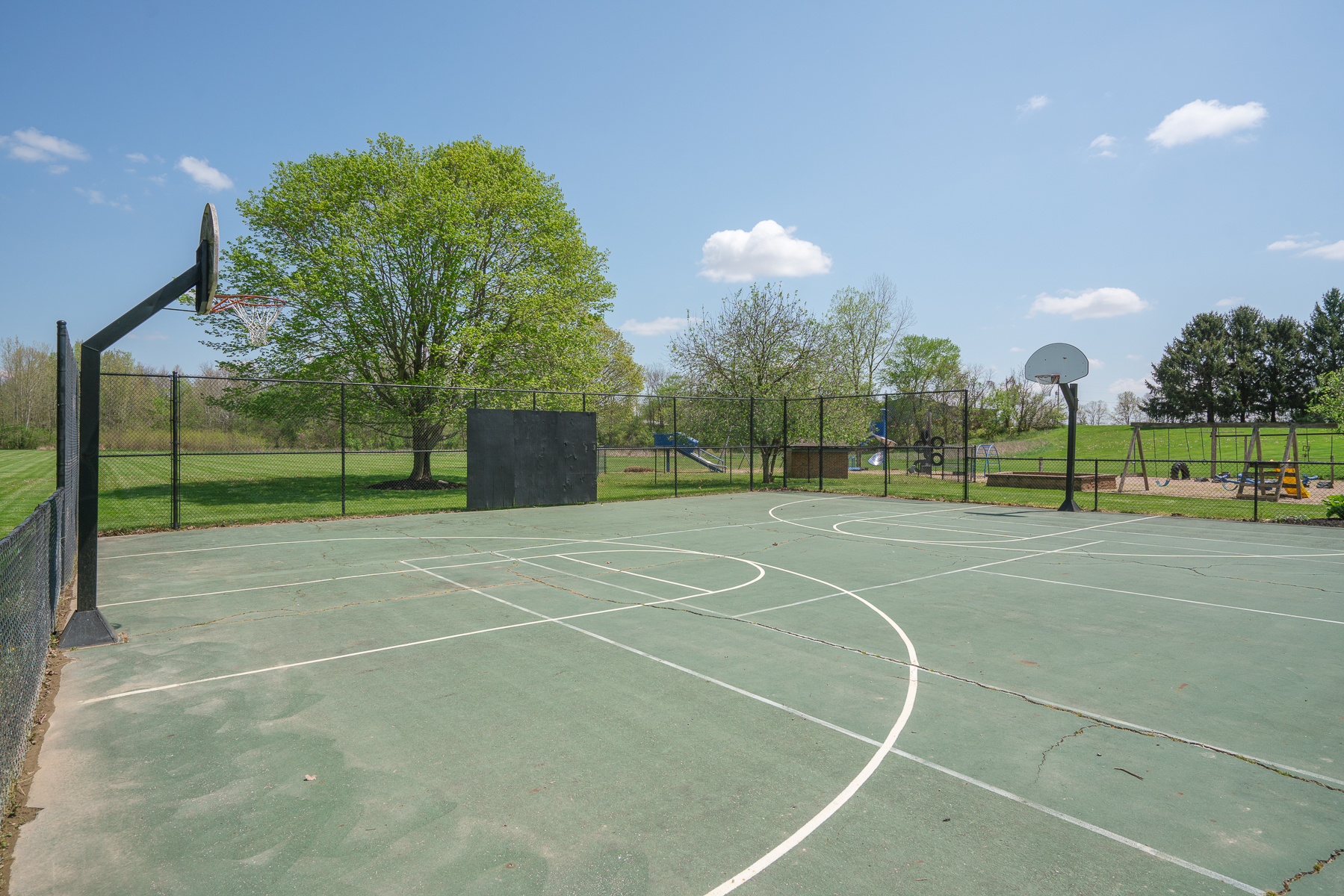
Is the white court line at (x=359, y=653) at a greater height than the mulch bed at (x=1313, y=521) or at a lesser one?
lesser

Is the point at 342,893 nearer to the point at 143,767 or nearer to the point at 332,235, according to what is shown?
the point at 143,767

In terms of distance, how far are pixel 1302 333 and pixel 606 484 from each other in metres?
66.1

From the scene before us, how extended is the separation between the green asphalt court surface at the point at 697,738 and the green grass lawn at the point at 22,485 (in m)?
7.47

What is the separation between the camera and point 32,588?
16.2ft

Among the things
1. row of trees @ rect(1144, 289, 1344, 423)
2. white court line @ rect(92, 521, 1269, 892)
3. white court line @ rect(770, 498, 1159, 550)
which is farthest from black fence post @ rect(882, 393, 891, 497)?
row of trees @ rect(1144, 289, 1344, 423)

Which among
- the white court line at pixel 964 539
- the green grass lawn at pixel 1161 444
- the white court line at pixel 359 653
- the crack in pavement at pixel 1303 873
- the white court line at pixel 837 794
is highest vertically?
the green grass lawn at pixel 1161 444

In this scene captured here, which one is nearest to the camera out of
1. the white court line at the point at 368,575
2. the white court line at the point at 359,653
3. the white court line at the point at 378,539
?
the white court line at the point at 359,653

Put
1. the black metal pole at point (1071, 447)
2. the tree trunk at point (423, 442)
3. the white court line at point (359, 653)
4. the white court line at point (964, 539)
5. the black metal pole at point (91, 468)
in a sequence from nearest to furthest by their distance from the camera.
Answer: the white court line at point (359, 653), the black metal pole at point (91, 468), the white court line at point (964, 539), the black metal pole at point (1071, 447), the tree trunk at point (423, 442)

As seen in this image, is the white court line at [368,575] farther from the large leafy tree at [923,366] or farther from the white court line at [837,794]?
the large leafy tree at [923,366]

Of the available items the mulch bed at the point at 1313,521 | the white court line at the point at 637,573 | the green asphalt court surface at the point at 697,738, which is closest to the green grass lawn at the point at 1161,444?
the mulch bed at the point at 1313,521

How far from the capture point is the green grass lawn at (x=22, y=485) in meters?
13.9

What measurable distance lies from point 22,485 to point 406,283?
1308cm

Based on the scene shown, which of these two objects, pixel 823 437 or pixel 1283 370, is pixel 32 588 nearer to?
pixel 823 437

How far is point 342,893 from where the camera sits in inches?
102
